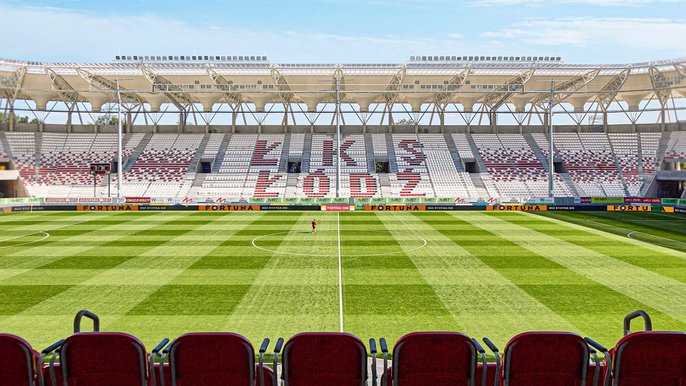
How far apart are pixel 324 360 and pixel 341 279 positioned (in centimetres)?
1125

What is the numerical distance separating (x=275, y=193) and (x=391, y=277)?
37118 millimetres

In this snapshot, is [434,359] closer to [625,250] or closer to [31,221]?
[625,250]

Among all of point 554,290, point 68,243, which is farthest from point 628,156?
point 68,243

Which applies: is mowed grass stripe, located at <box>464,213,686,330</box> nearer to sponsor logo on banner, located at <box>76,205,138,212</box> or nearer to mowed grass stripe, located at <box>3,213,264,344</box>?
mowed grass stripe, located at <box>3,213,264,344</box>

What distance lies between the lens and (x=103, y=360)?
4613mm

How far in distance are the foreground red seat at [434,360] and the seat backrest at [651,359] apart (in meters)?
1.29

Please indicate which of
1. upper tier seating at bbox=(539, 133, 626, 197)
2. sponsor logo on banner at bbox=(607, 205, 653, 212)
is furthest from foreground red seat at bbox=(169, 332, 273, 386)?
upper tier seating at bbox=(539, 133, 626, 197)

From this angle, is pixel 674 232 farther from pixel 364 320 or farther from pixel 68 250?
pixel 68 250

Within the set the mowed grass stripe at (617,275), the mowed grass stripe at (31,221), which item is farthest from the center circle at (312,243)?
the mowed grass stripe at (31,221)

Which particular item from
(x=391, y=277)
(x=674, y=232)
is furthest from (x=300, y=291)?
(x=674, y=232)

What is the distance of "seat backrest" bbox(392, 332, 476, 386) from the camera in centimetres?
459

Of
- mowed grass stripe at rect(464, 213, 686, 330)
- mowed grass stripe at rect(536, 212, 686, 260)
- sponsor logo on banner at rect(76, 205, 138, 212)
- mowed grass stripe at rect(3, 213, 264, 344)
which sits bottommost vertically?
mowed grass stripe at rect(3, 213, 264, 344)

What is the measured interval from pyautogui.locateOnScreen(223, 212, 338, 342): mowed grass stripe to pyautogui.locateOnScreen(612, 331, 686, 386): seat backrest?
6.92 metres

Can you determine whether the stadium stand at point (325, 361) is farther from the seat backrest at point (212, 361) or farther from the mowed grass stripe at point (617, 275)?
the mowed grass stripe at point (617, 275)
